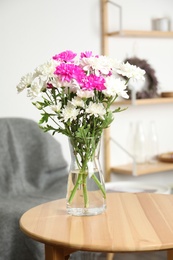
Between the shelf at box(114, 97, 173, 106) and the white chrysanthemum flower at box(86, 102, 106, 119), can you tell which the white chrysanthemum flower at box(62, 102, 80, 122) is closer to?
the white chrysanthemum flower at box(86, 102, 106, 119)

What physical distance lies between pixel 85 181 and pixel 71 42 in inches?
69.2

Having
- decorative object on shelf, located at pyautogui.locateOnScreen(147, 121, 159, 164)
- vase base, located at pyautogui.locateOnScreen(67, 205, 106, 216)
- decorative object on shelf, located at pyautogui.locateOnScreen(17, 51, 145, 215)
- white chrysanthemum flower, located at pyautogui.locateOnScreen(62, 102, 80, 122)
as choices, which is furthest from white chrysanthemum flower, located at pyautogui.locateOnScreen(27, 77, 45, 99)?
decorative object on shelf, located at pyautogui.locateOnScreen(147, 121, 159, 164)

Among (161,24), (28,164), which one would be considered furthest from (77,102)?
(161,24)

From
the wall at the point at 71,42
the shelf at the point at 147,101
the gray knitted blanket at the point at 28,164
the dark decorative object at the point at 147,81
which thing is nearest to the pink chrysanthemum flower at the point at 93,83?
the gray knitted blanket at the point at 28,164

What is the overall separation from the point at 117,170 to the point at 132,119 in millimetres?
420

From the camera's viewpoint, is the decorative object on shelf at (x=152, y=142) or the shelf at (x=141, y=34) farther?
the decorative object on shelf at (x=152, y=142)

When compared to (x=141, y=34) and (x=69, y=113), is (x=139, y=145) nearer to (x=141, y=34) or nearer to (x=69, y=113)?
(x=141, y=34)

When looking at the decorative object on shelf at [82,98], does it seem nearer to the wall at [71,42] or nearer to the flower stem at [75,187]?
the flower stem at [75,187]

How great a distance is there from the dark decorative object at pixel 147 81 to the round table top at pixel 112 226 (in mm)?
1641

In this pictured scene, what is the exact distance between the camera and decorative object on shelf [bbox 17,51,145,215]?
1.70m

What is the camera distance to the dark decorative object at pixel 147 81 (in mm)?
3586

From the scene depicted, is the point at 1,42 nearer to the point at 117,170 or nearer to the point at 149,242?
the point at 117,170

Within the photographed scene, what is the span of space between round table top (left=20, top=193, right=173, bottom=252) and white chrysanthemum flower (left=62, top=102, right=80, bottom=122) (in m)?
0.36

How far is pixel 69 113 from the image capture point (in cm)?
169
